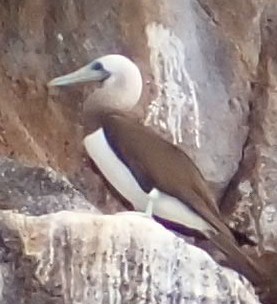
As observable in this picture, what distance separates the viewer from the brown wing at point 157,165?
183cm

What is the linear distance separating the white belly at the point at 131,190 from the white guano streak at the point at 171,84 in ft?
0.90

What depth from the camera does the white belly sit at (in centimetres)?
183

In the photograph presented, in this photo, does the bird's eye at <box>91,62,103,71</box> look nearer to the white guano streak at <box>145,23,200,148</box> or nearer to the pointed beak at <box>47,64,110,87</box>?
the pointed beak at <box>47,64,110,87</box>

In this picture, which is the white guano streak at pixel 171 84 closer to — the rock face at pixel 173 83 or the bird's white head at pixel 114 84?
the rock face at pixel 173 83

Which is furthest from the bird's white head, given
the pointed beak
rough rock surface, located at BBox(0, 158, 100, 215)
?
rough rock surface, located at BBox(0, 158, 100, 215)

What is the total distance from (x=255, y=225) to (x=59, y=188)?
359 millimetres

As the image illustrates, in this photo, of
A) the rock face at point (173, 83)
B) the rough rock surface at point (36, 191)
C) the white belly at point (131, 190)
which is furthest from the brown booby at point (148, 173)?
the rock face at point (173, 83)

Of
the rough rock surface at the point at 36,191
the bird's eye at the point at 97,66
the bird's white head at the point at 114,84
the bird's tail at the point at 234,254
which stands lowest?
the bird's tail at the point at 234,254

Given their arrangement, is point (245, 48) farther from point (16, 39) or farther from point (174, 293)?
point (174, 293)

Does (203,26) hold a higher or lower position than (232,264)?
higher

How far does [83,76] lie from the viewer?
1908 millimetres

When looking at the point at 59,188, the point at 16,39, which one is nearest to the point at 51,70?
the point at 16,39

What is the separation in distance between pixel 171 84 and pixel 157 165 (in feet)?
1.01

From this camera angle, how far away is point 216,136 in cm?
212
